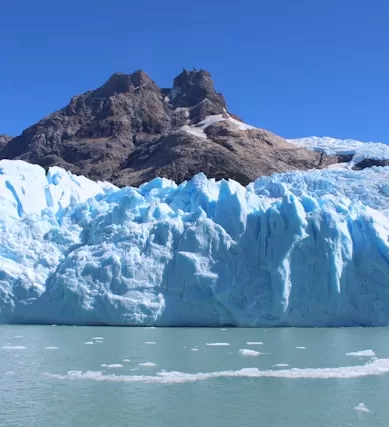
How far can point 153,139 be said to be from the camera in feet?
164

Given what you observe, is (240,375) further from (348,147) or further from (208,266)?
(348,147)

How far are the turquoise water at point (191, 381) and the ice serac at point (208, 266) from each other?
2.62 m

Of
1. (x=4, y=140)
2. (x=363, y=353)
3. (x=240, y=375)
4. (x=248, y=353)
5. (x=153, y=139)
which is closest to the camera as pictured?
(x=240, y=375)

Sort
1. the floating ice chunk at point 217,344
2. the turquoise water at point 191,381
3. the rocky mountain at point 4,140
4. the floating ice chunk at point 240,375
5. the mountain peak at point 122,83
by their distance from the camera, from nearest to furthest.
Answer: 1. the turquoise water at point 191,381
2. the floating ice chunk at point 240,375
3. the floating ice chunk at point 217,344
4. the mountain peak at point 122,83
5. the rocky mountain at point 4,140

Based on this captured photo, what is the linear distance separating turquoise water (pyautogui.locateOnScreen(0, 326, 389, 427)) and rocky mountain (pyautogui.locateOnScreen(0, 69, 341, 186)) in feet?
90.5

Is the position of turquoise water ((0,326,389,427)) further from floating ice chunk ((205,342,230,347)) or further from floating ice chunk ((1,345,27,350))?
floating ice chunk ((205,342,230,347))

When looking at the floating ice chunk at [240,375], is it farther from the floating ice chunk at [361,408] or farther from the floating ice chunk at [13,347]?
the floating ice chunk at [13,347]

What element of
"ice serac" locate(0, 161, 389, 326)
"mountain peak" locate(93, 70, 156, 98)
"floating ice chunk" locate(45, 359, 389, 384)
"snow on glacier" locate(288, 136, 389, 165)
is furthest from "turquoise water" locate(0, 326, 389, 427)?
"mountain peak" locate(93, 70, 156, 98)

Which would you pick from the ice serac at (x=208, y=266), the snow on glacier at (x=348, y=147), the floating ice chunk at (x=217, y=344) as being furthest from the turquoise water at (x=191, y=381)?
the snow on glacier at (x=348, y=147)

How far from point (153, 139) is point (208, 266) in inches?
1327

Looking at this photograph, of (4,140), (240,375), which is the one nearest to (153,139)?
(4,140)

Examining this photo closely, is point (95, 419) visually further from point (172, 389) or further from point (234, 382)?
point (234, 382)

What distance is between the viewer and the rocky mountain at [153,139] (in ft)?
138

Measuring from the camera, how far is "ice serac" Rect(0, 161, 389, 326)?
16.9 meters
